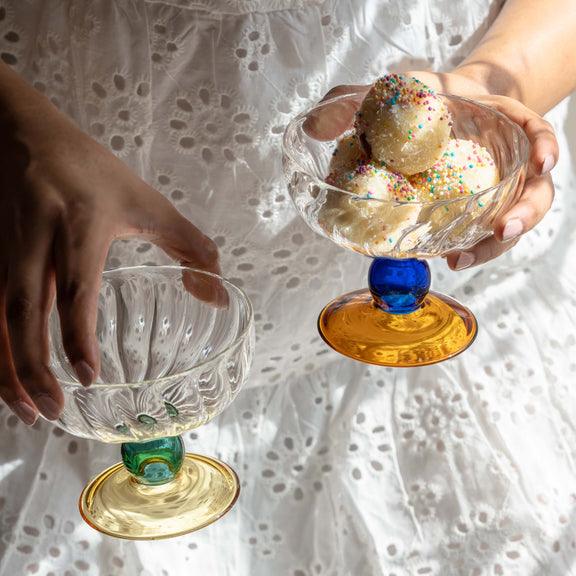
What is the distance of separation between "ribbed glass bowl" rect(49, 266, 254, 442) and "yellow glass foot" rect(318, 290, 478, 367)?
0.14m

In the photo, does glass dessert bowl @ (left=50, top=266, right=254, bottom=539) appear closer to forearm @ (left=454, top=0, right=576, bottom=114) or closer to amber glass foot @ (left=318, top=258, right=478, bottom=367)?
amber glass foot @ (left=318, top=258, right=478, bottom=367)

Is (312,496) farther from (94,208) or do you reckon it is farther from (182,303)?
(94,208)

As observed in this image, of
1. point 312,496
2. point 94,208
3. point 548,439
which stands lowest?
point 312,496

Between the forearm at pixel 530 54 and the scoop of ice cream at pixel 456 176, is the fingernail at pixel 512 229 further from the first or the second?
the forearm at pixel 530 54

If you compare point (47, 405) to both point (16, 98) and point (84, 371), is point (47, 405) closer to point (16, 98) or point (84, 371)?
point (84, 371)

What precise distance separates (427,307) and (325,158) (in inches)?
7.1

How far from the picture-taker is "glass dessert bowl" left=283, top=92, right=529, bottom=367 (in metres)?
0.72

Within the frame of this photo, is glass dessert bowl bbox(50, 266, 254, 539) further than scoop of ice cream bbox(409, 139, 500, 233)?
No

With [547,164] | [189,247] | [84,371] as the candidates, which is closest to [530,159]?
[547,164]

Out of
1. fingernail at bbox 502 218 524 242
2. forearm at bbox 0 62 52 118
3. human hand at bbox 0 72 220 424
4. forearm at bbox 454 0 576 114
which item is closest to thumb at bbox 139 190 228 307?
human hand at bbox 0 72 220 424

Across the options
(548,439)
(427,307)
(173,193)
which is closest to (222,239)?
(173,193)

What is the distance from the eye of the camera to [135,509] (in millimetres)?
778

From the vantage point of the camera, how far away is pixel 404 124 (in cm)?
76

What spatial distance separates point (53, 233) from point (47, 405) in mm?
114
